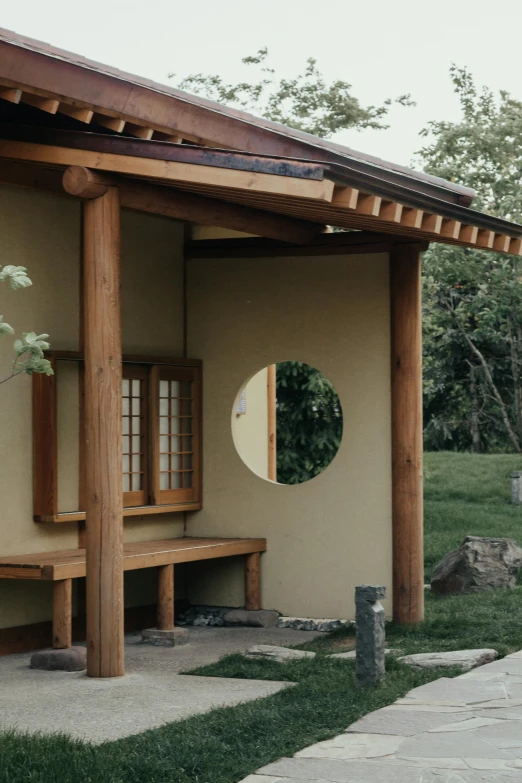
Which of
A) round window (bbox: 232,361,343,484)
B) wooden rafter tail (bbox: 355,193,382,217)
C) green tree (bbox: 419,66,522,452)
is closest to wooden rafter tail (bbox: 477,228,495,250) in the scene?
wooden rafter tail (bbox: 355,193,382,217)

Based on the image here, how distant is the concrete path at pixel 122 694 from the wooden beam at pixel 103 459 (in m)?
0.27

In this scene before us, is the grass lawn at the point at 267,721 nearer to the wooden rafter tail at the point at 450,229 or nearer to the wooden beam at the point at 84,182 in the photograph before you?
the wooden rafter tail at the point at 450,229

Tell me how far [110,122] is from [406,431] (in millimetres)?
3207

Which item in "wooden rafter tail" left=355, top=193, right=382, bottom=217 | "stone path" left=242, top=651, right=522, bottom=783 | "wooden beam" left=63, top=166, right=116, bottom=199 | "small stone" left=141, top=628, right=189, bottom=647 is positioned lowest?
"small stone" left=141, top=628, right=189, bottom=647

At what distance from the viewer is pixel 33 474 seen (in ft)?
25.0

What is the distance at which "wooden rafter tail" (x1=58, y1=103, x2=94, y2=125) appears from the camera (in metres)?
6.27

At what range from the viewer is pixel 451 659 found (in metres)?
6.34

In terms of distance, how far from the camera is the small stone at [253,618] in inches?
334

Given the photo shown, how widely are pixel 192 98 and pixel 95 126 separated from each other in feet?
2.13

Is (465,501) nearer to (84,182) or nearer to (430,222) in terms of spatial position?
(430,222)

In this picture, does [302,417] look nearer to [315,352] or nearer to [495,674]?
[315,352]

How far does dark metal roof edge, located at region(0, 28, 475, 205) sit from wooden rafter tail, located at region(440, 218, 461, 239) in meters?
0.52

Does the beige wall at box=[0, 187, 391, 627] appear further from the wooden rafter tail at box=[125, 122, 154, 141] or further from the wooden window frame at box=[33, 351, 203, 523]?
the wooden rafter tail at box=[125, 122, 154, 141]

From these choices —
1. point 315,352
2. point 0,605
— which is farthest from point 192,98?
point 0,605
